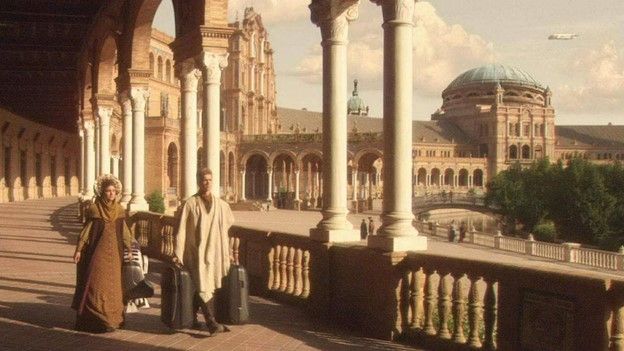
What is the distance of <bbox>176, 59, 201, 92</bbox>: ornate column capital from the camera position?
545 inches

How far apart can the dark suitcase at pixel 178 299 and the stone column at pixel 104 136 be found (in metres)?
15.9

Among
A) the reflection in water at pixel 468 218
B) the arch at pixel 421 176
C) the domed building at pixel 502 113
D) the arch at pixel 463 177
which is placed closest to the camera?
the reflection in water at pixel 468 218

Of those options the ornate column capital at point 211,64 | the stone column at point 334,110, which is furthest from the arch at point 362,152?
the stone column at point 334,110

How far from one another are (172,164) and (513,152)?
85284 mm

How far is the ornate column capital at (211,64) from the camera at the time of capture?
1246cm

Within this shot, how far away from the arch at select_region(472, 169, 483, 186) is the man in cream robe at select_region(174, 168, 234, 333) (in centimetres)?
13407

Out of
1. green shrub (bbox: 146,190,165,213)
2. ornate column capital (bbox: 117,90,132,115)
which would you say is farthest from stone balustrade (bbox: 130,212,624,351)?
green shrub (bbox: 146,190,165,213)

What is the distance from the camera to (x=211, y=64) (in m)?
12.5

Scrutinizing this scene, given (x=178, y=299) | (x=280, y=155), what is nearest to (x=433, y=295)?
(x=178, y=299)

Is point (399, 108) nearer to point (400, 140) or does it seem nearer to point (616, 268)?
point (400, 140)

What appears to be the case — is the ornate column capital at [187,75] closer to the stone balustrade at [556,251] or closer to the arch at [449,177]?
the stone balustrade at [556,251]

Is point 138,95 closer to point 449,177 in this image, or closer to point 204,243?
point 204,243

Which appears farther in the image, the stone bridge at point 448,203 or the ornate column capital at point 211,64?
the stone bridge at point 448,203

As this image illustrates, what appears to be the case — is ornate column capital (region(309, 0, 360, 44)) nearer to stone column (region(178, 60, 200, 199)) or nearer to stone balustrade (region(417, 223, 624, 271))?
stone column (region(178, 60, 200, 199))
